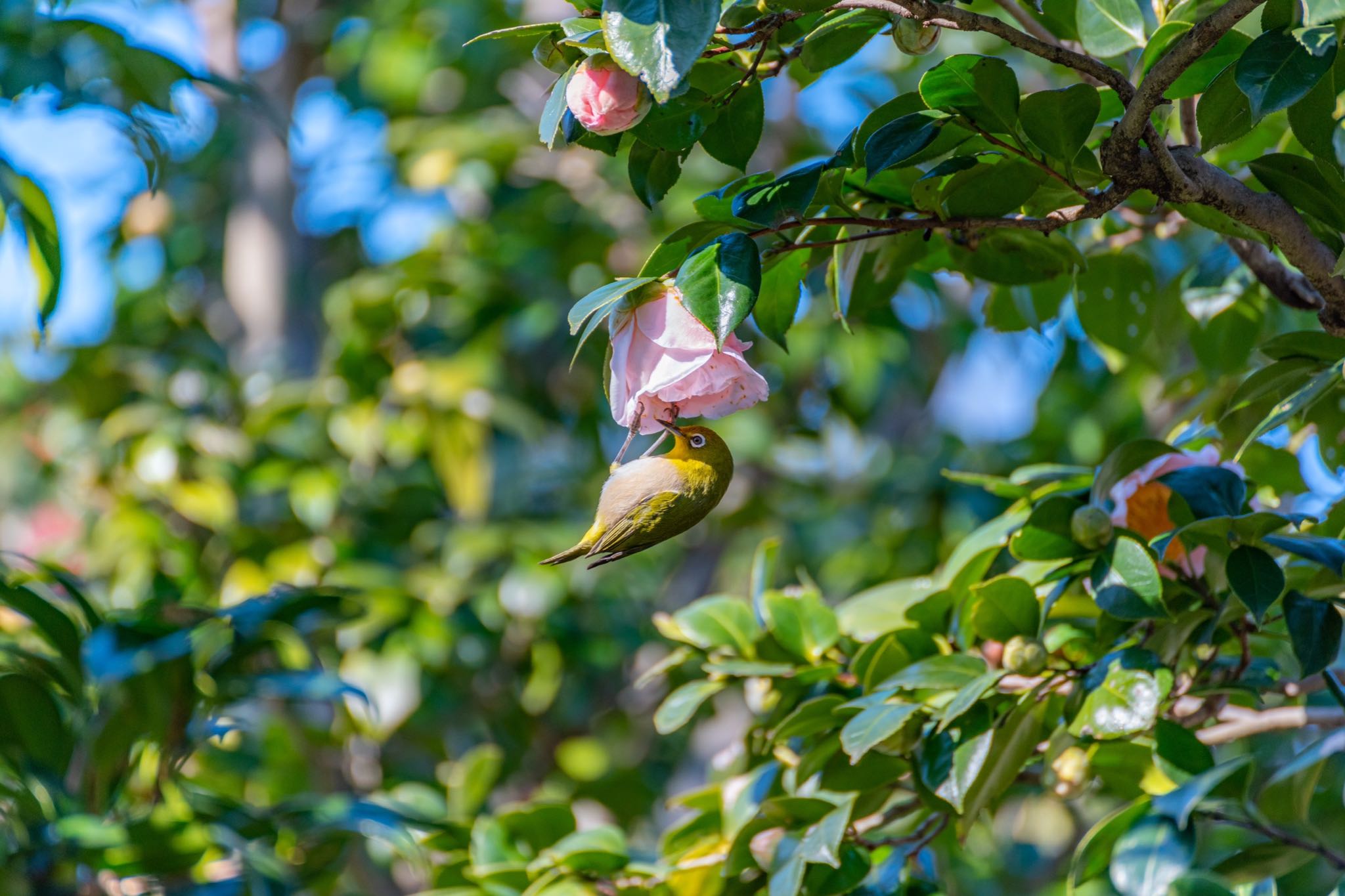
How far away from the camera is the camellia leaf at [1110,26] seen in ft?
2.07

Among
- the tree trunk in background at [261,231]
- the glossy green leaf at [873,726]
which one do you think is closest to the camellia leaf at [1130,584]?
the glossy green leaf at [873,726]

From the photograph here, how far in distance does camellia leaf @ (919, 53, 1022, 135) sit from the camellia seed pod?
1 cm

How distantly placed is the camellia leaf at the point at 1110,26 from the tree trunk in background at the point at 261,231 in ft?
4.86

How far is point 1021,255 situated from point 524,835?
55cm

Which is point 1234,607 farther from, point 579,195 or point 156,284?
point 156,284

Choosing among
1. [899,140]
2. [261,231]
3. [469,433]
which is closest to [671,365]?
[899,140]

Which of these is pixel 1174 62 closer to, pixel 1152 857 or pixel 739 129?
pixel 739 129

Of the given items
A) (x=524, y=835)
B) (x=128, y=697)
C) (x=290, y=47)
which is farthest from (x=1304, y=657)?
(x=290, y=47)

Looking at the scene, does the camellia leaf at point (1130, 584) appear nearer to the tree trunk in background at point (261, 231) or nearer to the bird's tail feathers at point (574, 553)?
the bird's tail feathers at point (574, 553)

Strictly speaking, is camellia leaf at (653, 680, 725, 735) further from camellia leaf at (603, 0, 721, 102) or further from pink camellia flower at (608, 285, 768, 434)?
camellia leaf at (603, 0, 721, 102)

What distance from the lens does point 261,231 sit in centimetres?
199

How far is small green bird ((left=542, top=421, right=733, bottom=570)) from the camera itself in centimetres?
54

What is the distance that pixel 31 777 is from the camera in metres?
0.84

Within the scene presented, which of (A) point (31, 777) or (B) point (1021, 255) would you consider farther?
(A) point (31, 777)
